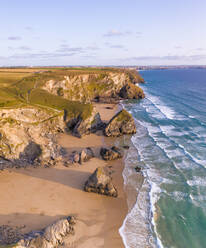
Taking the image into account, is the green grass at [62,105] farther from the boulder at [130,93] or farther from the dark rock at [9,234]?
the boulder at [130,93]

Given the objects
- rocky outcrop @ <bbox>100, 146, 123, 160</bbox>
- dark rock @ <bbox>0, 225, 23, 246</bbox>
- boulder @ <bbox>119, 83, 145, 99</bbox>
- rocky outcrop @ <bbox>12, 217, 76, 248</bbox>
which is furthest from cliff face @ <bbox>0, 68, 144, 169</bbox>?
rocky outcrop @ <bbox>12, 217, 76, 248</bbox>

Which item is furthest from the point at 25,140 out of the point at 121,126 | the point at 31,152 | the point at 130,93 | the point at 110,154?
the point at 130,93

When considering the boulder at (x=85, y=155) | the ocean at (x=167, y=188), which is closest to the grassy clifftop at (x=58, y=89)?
the boulder at (x=85, y=155)

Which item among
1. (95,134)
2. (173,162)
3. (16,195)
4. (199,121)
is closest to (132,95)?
(199,121)

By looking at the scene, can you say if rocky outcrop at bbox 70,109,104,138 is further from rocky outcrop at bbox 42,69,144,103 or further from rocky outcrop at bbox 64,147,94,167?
rocky outcrop at bbox 42,69,144,103

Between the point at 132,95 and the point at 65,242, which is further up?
the point at 132,95

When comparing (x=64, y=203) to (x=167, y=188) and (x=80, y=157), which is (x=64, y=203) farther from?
(x=167, y=188)

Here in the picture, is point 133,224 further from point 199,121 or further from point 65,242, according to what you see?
point 199,121
